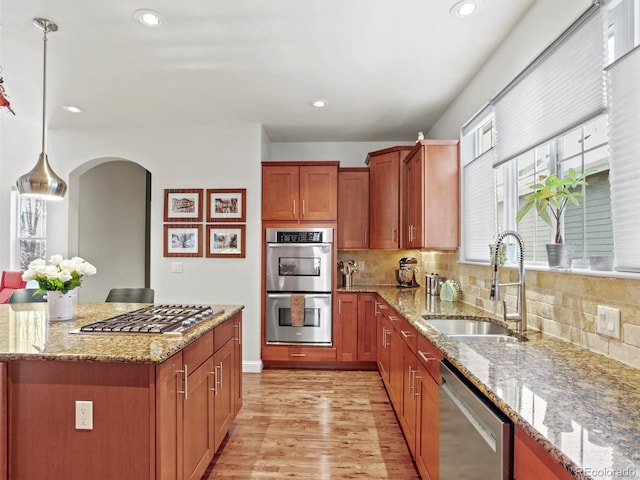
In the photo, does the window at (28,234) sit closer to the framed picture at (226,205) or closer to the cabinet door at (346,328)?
the framed picture at (226,205)

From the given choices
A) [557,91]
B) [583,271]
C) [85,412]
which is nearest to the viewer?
[85,412]

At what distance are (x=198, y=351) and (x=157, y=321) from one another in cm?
31

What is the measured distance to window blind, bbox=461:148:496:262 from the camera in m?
2.65

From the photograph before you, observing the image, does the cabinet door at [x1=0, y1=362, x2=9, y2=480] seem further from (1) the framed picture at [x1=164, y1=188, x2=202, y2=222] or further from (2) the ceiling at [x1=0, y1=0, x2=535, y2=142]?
(1) the framed picture at [x1=164, y1=188, x2=202, y2=222]

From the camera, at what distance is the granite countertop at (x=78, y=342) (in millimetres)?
1450

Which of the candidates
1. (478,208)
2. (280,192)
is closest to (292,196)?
(280,192)

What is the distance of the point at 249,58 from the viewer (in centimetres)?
261

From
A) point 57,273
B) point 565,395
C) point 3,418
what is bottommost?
point 3,418

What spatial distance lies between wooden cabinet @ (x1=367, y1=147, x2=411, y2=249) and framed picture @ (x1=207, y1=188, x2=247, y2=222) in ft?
4.92

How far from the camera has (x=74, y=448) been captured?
1489mm

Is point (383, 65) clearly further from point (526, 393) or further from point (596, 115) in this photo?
point (526, 393)

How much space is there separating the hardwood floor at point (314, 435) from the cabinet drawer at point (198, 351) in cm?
79

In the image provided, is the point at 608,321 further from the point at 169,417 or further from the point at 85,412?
the point at 85,412

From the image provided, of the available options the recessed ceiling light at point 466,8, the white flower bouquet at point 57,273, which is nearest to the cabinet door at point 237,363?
the white flower bouquet at point 57,273
